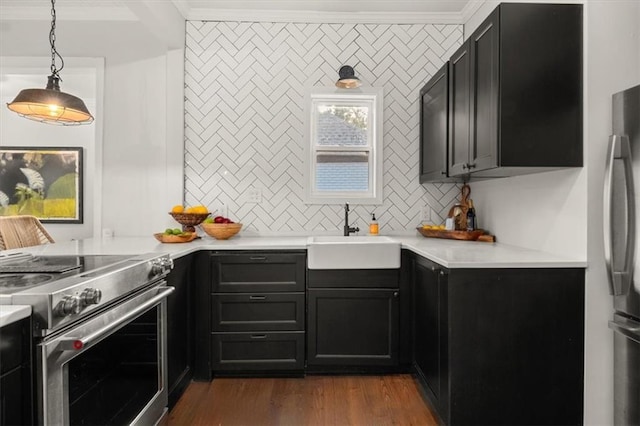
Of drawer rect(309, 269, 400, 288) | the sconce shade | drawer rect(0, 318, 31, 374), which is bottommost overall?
drawer rect(309, 269, 400, 288)

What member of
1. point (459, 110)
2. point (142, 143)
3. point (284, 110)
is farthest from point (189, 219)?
point (459, 110)

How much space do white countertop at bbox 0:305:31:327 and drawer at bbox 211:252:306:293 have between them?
5.13 feet

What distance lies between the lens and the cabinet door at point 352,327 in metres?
2.60

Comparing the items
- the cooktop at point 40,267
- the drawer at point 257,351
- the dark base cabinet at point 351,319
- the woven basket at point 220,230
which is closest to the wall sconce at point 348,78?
the woven basket at point 220,230

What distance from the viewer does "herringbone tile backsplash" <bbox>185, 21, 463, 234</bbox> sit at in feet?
10.8

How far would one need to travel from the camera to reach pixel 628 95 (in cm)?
172

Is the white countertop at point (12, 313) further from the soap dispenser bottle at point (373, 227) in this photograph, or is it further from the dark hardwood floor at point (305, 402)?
the soap dispenser bottle at point (373, 227)

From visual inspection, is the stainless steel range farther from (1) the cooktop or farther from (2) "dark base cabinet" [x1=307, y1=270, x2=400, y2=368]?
(2) "dark base cabinet" [x1=307, y1=270, x2=400, y2=368]

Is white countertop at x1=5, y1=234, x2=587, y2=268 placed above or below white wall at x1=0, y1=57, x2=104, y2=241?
below

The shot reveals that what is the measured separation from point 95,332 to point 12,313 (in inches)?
12.2

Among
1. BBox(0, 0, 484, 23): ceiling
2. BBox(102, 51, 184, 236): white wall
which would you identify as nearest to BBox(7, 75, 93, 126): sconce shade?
BBox(102, 51, 184, 236): white wall

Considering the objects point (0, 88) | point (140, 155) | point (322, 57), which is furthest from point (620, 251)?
point (0, 88)

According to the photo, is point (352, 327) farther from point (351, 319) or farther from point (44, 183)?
point (44, 183)

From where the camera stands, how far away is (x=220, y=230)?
9.48 ft
